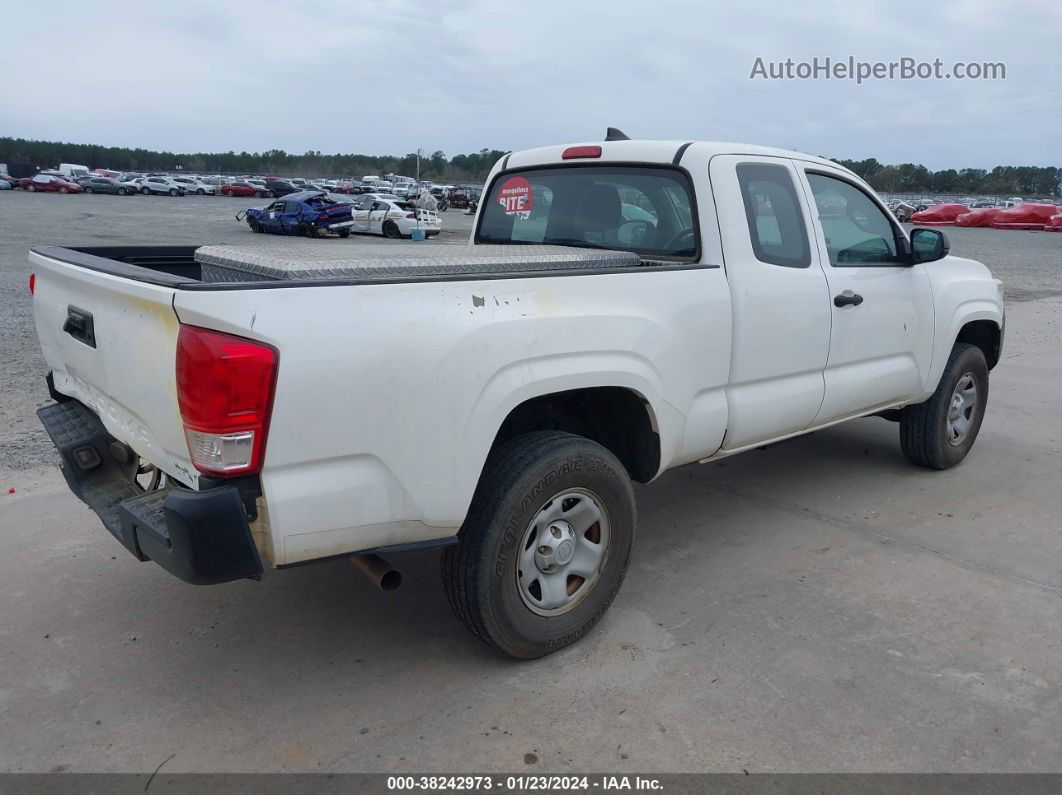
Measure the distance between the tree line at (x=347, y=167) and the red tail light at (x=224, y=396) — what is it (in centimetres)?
8614

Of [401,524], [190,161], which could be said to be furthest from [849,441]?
[190,161]

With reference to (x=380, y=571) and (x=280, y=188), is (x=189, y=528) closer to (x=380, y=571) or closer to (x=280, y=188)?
(x=380, y=571)

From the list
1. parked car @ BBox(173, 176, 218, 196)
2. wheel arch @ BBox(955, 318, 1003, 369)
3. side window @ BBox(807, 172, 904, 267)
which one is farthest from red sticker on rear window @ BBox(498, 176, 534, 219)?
parked car @ BBox(173, 176, 218, 196)

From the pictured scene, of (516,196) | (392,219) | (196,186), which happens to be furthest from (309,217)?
(196,186)

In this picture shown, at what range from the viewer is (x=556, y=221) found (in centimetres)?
454

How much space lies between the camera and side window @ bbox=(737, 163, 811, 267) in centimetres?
399

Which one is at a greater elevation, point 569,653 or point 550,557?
point 550,557

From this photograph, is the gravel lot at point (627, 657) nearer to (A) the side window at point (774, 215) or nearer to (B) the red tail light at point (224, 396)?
(B) the red tail light at point (224, 396)

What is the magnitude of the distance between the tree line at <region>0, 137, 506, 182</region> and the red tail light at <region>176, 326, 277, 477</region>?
112256mm

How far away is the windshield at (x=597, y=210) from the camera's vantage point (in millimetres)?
4012

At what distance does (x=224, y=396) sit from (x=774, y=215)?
2.81 metres

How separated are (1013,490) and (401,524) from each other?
13.6ft

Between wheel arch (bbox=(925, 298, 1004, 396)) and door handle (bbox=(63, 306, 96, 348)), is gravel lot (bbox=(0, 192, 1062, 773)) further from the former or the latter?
door handle (bbox=(63, 306, 96, 348))

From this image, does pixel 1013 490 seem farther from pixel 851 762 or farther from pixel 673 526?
pixel 851 762
